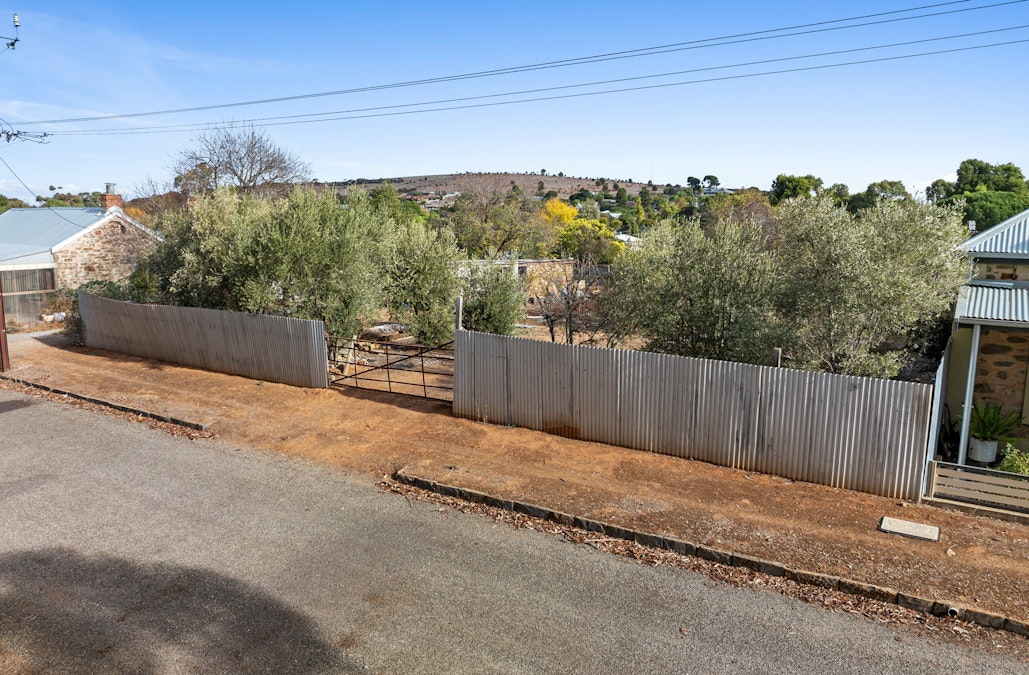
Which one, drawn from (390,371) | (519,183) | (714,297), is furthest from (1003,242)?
(519,183)

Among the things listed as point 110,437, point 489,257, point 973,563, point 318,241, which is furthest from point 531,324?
point 973,563

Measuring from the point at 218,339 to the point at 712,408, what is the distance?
1297cm

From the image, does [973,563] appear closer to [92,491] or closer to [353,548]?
[353,548]

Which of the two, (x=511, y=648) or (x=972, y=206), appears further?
(x=972, y=206)

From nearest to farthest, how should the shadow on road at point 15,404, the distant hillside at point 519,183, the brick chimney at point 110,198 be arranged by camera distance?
the shadow on road at point 15,404
the brick chimney at point 110,198
the distant hillside at point 519,183

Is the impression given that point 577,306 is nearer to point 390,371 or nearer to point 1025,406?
point 390,371

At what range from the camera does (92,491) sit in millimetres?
9828

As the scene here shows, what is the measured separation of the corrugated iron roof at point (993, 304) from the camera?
11.0m

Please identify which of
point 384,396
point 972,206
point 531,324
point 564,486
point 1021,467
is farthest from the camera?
point 972,206

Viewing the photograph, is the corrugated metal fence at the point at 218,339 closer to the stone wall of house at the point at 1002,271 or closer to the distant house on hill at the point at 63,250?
the distant house on hill at the point at 63,250

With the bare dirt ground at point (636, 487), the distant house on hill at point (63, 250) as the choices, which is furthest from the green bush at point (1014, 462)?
the distant house on hill at point (63, 250)

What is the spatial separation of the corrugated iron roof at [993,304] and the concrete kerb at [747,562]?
6.45 metres

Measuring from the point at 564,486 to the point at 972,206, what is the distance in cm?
5445

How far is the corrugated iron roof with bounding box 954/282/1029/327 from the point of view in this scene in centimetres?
1096
